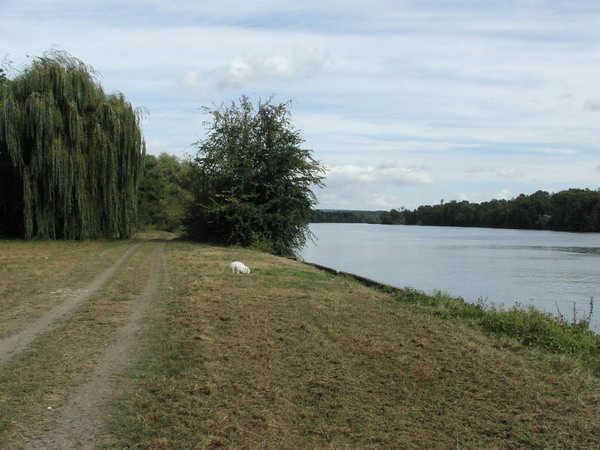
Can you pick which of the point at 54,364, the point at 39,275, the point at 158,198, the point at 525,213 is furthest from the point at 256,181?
the point at 525,213

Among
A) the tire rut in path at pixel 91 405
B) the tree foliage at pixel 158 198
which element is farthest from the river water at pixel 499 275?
the tree foliage at pixel 158 198

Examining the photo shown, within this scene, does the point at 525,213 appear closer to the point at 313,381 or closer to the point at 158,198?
the point at 158,198

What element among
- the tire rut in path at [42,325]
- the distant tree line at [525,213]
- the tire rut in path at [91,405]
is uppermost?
the distant tree line at [525,213]

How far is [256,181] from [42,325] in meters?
19.8

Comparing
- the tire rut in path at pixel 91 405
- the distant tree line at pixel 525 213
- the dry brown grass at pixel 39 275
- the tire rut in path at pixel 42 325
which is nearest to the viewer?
the tire rut in path at pixel 91 405

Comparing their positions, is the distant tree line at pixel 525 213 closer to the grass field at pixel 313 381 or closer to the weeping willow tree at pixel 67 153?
the weeping willow tree at pixel 67 153

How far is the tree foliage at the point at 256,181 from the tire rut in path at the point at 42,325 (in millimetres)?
14751

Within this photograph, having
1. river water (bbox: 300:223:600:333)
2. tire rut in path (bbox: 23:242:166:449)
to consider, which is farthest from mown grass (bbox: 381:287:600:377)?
tire rut in path (bbox: 23:242:166:449)

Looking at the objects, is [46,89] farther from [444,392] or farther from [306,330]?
[444,392]

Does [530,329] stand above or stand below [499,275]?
above

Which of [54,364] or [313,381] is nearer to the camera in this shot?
[313,381]

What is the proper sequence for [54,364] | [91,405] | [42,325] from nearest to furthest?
1. [91,405]
2. [54,364]
3. [42,325]

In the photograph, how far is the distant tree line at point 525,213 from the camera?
70.3 m

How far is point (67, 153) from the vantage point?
2544cm
